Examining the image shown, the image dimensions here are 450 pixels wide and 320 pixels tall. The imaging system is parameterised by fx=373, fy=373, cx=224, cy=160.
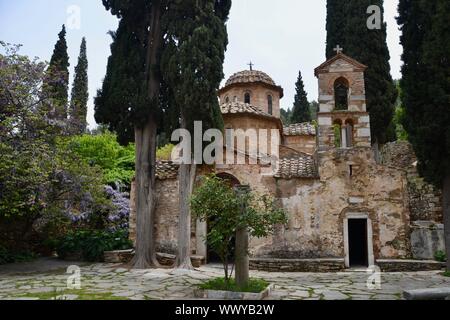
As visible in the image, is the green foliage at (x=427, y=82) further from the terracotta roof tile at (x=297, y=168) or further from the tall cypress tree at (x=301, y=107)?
the tall cypress tree at (x=301, y=107)

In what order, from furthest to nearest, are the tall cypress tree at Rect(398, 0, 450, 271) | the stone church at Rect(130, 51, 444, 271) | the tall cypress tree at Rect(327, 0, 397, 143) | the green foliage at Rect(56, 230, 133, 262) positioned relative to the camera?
the tall cypress tree at Rect(327, 0, 397, 143), the green foliage at Rect(56, 230, 133, 262), the stone church at Rect(130, 51, 444, 271), the tall cypress tree at Rect(398, 0, 450, 271)

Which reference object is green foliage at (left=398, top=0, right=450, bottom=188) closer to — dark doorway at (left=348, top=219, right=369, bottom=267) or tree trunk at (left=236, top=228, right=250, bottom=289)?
dark doorway at (left=348, top=219, right=369, bottom=267)

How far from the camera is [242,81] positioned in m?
18.0

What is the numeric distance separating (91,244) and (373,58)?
13380 millimetres

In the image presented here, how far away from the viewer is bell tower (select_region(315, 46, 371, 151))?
1257 cm

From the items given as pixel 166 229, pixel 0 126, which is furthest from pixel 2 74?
pixel 166 229

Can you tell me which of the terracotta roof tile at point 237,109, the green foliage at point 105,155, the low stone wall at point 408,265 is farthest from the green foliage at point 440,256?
the green foliage at point 105,155

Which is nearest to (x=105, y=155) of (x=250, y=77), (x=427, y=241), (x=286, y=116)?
(x=250, y=77)

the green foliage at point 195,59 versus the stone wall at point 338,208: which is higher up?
the green foliage at point 195,59

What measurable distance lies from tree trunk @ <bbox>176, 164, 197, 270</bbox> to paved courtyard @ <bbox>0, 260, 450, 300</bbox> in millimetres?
500

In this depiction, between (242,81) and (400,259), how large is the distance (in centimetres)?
1047

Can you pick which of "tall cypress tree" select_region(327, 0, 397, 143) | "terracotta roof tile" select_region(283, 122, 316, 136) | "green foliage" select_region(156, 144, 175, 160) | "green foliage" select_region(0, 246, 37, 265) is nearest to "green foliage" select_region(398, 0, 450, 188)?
"tall cypress tree" select_region(327, 0, 397, 143)

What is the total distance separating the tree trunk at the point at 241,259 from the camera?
7.71 meters

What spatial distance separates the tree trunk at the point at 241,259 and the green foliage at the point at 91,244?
7.04 m
